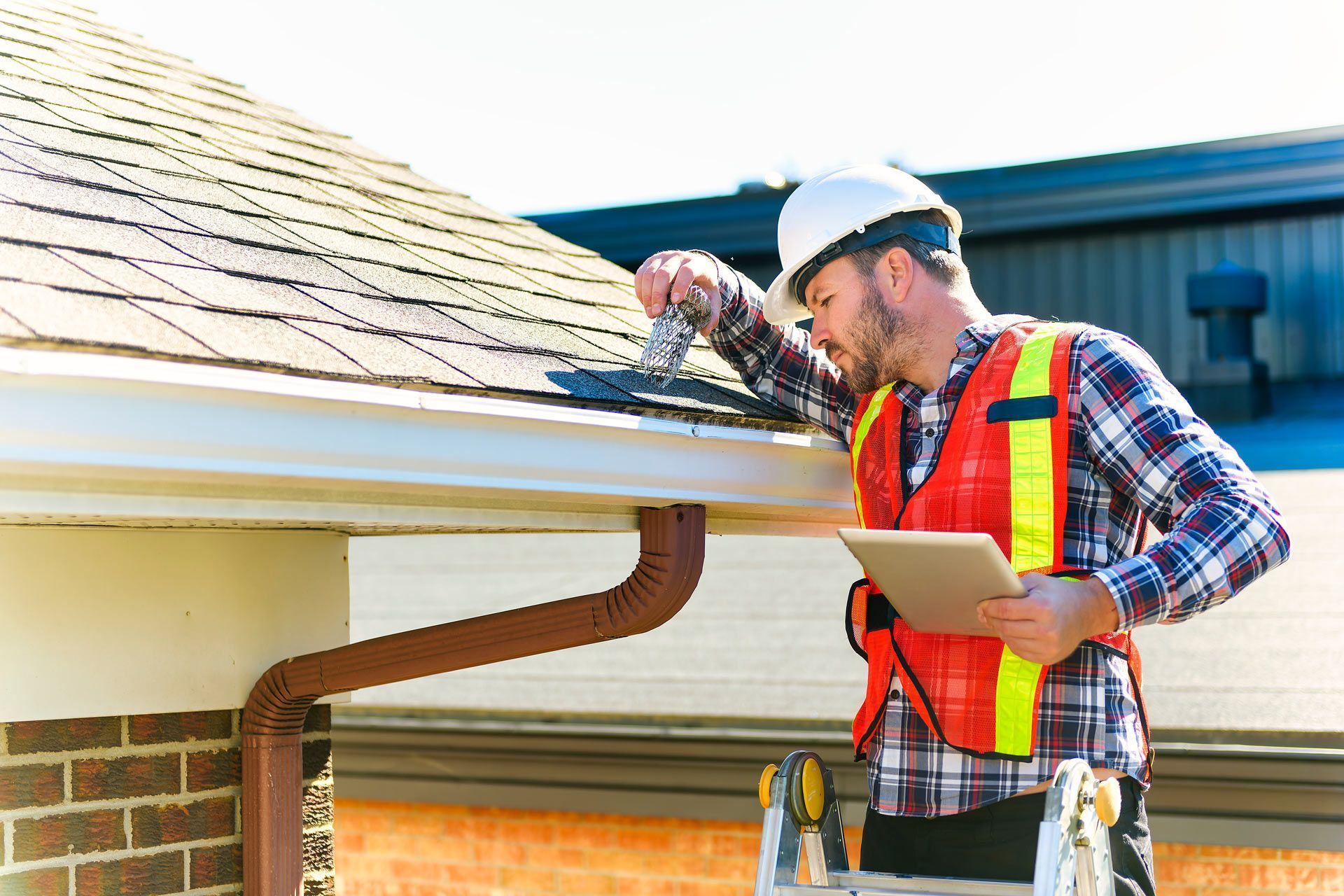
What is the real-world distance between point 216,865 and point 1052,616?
6.49ft

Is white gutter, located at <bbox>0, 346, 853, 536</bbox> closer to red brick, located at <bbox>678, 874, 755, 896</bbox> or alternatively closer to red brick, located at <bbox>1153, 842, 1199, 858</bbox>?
red brick, located at <bbox>1153, 842, 1199, 858</bbox>

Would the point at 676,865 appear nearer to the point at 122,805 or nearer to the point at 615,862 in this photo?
the point at 615,862

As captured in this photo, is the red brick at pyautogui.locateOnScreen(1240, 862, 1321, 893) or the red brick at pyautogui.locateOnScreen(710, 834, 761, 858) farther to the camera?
the red brick at pyautogui.locateOnScreen(710, 834, 761, 858)

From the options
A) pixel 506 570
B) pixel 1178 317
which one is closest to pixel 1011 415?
pixel 506 570

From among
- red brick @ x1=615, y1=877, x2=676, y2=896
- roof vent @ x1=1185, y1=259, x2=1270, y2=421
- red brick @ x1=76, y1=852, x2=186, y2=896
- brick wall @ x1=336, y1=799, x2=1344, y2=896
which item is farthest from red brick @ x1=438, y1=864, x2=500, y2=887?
roof vent @ x1=1185, y1=259, x2=1270, y2=421

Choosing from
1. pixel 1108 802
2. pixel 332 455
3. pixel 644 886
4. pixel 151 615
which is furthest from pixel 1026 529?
pixel 644 886

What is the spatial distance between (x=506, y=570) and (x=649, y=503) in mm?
5235

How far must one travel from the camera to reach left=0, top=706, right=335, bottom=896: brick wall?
2.87 meters

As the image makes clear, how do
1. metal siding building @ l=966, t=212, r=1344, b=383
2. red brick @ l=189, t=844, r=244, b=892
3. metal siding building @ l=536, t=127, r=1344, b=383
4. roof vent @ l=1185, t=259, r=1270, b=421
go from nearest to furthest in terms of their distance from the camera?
red brick @ l=189, t=844, r=244, b=892 → roof vent @ l=1185, t=259, r=1270, b=421 → metal siding building @ l=536, t=127, r=1344, b=383 → metal siding building @ l=966, t=212, r=1344, b=383

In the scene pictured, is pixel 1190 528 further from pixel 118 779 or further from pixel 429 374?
pixel 118 779

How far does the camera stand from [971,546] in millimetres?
2125

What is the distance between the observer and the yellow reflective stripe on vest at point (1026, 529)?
2449mm

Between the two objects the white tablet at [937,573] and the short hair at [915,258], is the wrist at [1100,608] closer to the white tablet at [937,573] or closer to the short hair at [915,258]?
the white tablet at [937,573]

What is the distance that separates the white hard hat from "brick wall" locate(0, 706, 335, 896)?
167cm
